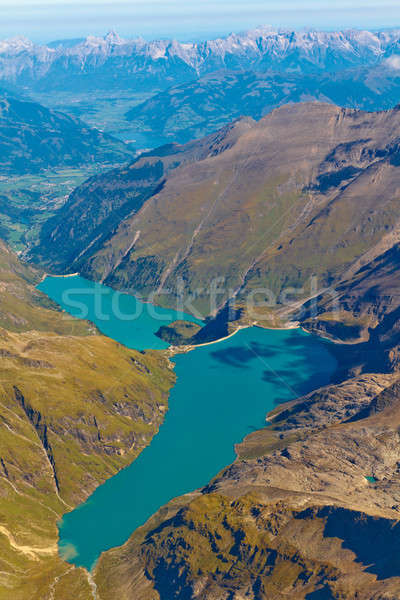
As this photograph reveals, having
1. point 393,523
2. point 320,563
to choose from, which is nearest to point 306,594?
point 320,563

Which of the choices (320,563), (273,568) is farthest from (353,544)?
(273,568)

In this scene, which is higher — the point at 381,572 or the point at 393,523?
the point at 393,523

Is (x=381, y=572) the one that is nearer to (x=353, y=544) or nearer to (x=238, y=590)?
(x=353, y=544)

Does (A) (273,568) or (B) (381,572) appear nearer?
(B) (381,572)

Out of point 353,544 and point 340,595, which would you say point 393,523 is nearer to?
point 353,544

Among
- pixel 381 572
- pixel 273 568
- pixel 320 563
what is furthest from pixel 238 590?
pixel 381 572

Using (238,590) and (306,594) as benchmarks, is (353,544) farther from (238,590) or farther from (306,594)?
(238,590)

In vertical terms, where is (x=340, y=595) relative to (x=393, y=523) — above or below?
below
